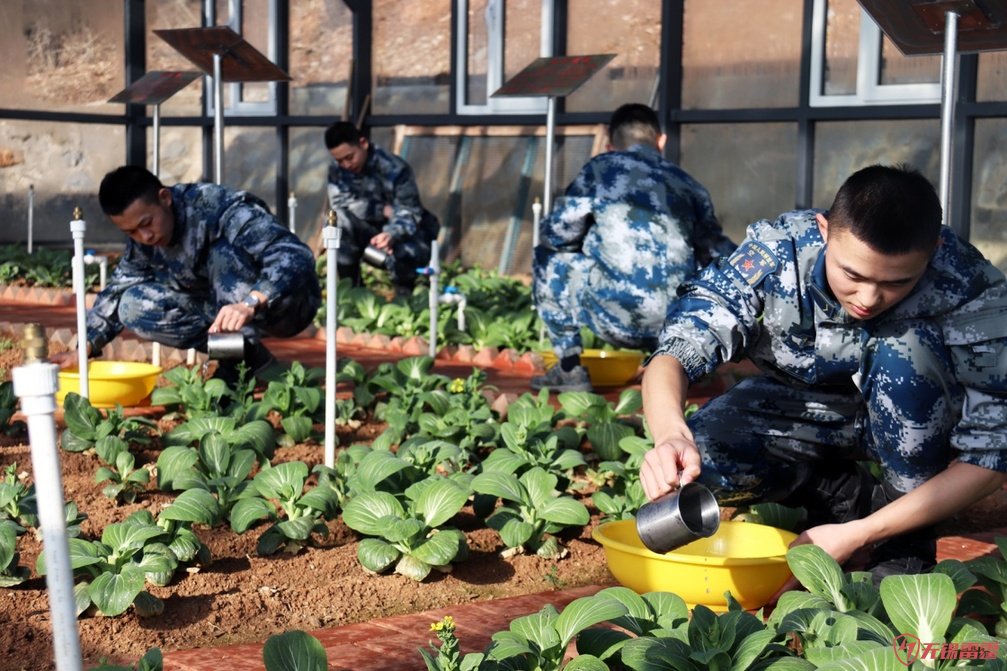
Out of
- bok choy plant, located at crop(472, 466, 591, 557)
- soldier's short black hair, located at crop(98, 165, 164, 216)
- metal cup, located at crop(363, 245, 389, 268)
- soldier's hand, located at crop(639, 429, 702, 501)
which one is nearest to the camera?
soldier's hand, located at crop(639, 429, 702, 501)

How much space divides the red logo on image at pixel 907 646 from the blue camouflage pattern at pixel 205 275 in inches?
124

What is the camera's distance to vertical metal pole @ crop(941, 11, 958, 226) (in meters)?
3.65

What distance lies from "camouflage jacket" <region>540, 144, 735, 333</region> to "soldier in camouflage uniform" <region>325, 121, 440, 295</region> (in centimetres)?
297

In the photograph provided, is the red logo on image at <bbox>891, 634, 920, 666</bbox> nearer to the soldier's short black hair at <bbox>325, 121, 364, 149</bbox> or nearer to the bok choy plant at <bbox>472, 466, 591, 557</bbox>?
the bok choy plant at <bbox>472, 466, 591, 557</bbox>

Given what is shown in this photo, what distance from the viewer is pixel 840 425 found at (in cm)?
326

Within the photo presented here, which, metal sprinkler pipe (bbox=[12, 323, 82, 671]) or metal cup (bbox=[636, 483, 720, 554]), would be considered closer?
metal sprinkler pipe (bbox=[12, 323, 82, 671])

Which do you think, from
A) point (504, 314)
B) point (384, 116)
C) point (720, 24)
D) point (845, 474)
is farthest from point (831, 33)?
point (845, 474)

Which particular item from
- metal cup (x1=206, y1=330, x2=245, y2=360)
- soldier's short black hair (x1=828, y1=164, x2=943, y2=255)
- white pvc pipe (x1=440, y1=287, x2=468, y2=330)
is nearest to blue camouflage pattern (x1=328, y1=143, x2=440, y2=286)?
white pvc pipe (x1=440, y1=287, x2=468, y2=330)

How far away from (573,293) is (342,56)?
5.92m

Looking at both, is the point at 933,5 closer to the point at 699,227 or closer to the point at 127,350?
the point at 699,227

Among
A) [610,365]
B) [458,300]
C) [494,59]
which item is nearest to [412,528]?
[610,365]

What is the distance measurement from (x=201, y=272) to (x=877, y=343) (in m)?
3.07

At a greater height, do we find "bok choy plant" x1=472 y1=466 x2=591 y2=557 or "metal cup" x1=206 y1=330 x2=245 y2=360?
"metal cup" x1=206 y1=330 x2=245 y2=360

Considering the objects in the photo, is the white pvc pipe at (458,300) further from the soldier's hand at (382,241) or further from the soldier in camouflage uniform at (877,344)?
the soldier in camouflage uniform at (877,344)
